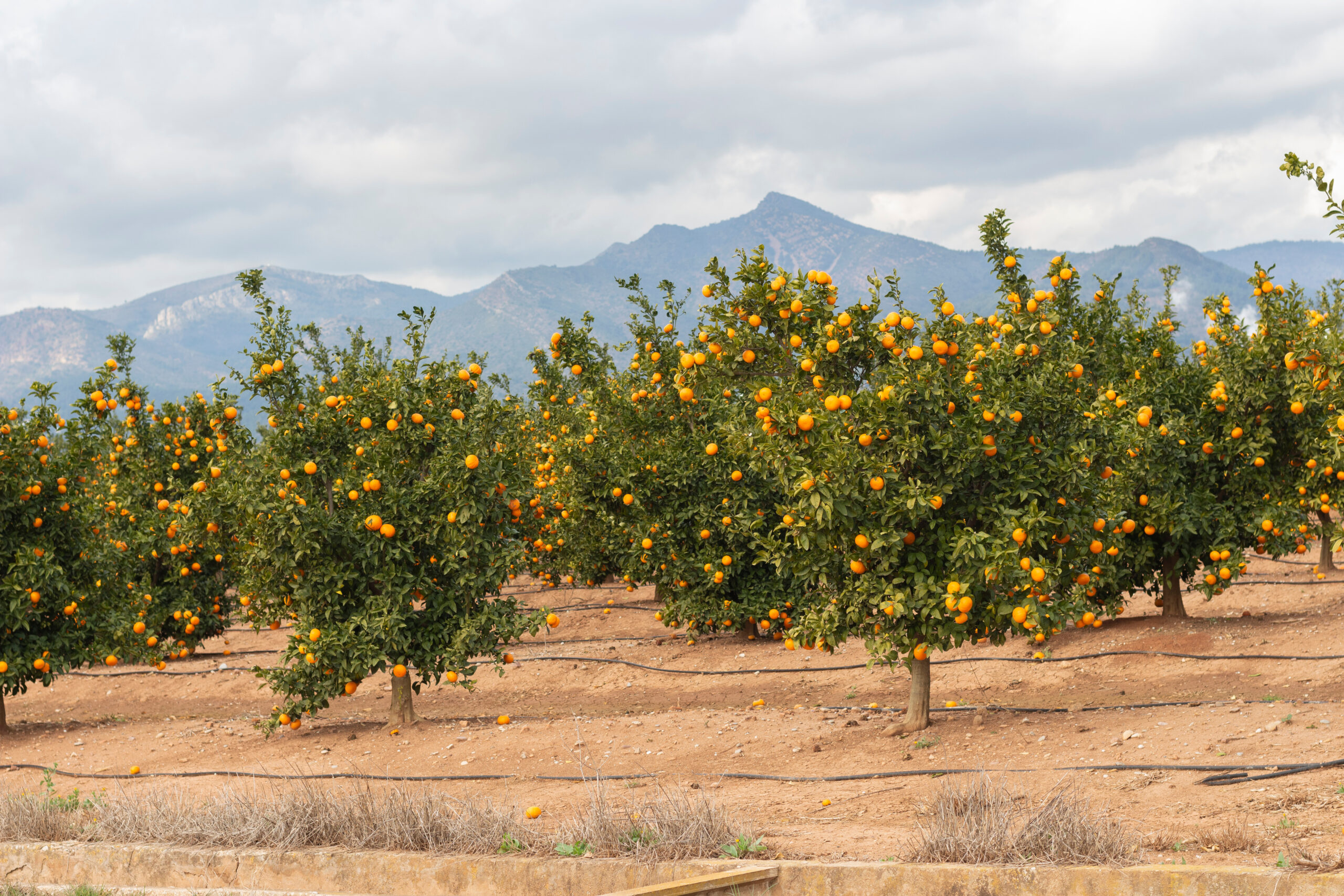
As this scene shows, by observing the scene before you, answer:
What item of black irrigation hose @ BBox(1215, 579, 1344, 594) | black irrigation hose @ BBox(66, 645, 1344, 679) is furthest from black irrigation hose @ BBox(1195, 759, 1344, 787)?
black irrigation hose @ BBox(1215, 579, 1344, 594)

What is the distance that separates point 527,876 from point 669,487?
703 cm

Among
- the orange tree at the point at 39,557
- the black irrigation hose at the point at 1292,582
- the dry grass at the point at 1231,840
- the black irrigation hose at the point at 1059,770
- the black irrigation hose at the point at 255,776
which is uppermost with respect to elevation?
the orange tree at the point at 39,557

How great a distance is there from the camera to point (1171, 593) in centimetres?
1101

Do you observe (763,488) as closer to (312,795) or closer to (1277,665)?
(1277,665)

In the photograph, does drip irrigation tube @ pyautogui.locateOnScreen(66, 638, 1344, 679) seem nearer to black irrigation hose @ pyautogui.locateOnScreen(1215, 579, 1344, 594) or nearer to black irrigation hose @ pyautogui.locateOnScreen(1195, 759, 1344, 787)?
black irrigation hose @ pyautogui.locateOnScreen(1195, 759, 1344, 787)

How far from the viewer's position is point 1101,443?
780 cm

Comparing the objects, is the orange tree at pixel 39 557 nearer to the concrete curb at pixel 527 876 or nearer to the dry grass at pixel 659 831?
the concrete curb at pixel 527 876

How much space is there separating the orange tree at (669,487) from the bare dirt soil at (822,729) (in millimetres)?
713

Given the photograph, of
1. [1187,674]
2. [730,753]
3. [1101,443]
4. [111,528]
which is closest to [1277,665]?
[1187,674]

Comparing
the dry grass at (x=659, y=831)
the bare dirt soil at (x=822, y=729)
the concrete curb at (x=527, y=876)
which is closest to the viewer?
the concrete curb at (x=527, y=876)

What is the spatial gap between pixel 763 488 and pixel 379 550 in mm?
4743

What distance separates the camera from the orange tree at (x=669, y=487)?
1117cm

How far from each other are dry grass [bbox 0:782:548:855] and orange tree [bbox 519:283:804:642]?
582cm

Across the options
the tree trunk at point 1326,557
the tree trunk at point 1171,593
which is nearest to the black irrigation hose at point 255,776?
the tree trunk at point 1171,593
